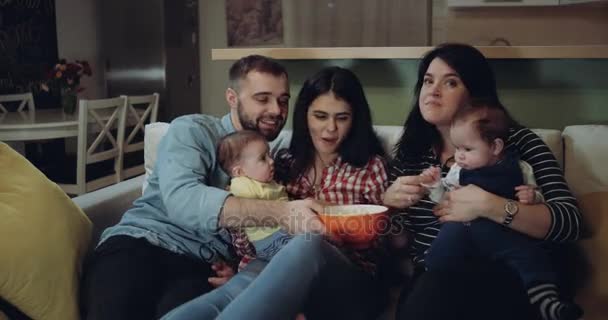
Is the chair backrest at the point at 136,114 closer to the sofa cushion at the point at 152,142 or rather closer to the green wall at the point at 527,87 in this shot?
the green wall at the point at 527,87

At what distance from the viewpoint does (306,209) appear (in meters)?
1.44

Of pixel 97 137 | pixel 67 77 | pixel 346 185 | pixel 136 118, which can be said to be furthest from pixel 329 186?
pixel 67 77

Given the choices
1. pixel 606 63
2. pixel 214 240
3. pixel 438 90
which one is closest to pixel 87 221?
pixel 214 240

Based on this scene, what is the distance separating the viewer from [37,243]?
1400mm

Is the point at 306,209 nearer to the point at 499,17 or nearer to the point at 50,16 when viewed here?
the point at 499,17

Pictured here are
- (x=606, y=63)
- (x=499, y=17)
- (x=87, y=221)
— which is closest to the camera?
(x=87, y=221)

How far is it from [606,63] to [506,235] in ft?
3.34

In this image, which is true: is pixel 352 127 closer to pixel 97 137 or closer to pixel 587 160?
pixel 587 160

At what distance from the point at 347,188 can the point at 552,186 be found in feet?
1.83

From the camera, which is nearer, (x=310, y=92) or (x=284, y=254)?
(x=284, y=254)

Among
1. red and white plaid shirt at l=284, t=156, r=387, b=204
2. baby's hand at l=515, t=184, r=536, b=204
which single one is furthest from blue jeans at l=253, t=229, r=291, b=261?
baby's hand at l=515, t=184, r=536, b=204

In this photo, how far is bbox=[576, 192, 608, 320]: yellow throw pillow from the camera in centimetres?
155

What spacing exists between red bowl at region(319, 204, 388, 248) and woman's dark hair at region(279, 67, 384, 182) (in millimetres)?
326

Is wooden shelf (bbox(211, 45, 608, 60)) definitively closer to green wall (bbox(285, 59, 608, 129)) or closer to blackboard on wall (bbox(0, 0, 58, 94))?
green wall (bbox(285, 59, 608, 129))
